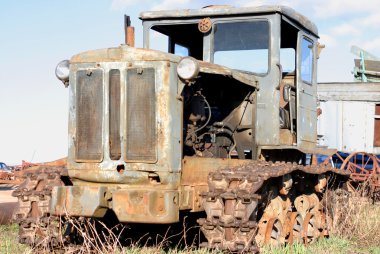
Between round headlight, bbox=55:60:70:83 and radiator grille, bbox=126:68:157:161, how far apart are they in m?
0.85

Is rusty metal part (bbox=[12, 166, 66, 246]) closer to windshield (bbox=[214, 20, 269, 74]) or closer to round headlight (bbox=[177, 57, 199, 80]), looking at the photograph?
round headlight (bbox=[177, 57, 199, 80])

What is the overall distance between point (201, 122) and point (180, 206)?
1303 mm

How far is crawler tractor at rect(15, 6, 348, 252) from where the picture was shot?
6.96 m

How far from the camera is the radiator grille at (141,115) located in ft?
23.4

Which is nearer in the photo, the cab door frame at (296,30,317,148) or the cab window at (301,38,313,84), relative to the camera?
the cab door frame at (296,30,317,148)

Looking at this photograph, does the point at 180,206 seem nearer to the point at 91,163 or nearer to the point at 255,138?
the point at 91,163

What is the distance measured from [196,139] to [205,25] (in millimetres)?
1826

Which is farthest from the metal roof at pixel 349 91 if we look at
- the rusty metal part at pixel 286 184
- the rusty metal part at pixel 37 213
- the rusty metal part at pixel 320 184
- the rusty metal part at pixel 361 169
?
the rusty metal part at pixel 37 213

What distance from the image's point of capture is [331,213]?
9.67 m

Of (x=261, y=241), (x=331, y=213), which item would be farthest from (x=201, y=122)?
(x=331, y=213)

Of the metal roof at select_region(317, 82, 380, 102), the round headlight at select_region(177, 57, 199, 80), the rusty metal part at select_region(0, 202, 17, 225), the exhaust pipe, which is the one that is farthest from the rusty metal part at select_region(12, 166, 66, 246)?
the metal roof at select_region(317, 82, 380, 102)

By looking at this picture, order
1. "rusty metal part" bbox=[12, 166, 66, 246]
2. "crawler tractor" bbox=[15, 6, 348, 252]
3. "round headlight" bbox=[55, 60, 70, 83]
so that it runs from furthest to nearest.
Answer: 1. "rusty metal part" bbox=[12, 166, 66, 246]
2. "round headlight" bbox=[55, 60, 70, 83]
3. "crawler tractor" bbox=[15, 6, 348, 252]

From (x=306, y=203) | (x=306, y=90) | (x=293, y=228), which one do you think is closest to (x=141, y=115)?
(x=293, y=228)

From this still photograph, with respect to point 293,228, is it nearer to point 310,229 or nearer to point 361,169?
point 310,229
